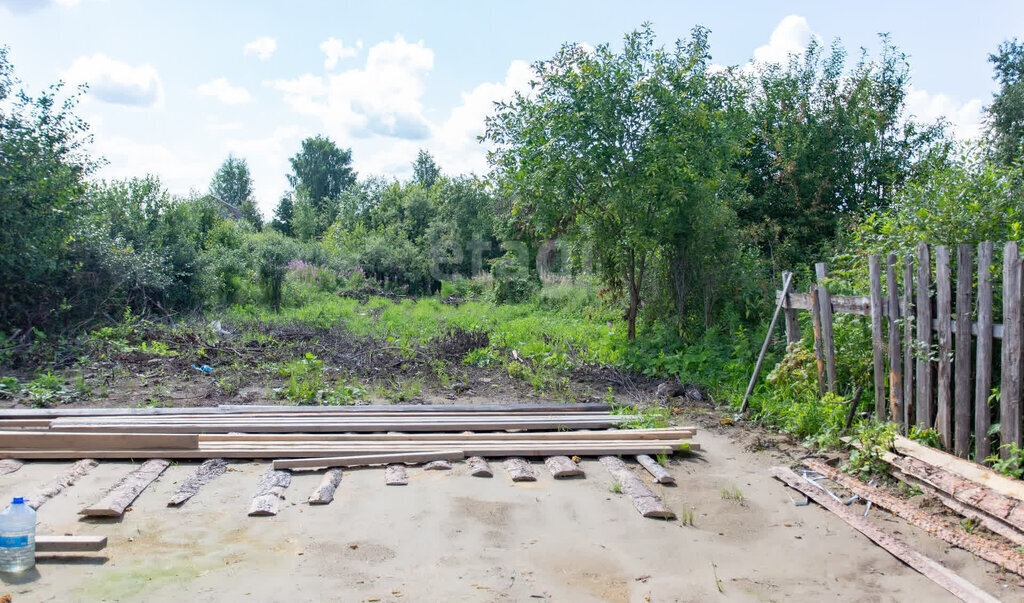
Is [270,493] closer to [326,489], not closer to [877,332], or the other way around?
[326,489]

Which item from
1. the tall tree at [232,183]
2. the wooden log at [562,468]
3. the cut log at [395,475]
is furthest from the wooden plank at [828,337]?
the tall tree at [232,183]

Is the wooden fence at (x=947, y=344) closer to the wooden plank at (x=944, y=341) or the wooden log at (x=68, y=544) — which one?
the wooden plank at (x=944, y=341)

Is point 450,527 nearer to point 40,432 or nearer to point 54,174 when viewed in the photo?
point 40,432

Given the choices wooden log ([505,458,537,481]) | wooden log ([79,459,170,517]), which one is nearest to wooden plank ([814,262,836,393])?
wooden log ([505,458,537,481])

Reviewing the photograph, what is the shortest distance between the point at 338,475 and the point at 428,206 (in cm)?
2817

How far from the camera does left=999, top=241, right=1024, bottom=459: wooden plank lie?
4477 mm

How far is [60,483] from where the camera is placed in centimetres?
518

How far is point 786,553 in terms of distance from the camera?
4199 millimetres

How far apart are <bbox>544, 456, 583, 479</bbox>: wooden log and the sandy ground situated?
0.29 ft

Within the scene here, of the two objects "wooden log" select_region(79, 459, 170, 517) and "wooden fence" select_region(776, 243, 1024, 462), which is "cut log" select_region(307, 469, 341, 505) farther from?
"wooden fence" select_region(776, 243, 1024, 462)

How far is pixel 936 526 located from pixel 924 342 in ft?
4.85

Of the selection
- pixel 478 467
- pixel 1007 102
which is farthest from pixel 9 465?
pixel 1007 102

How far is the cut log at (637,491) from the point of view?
188 inches

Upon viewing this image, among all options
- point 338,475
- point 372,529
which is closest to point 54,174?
point 338,475
